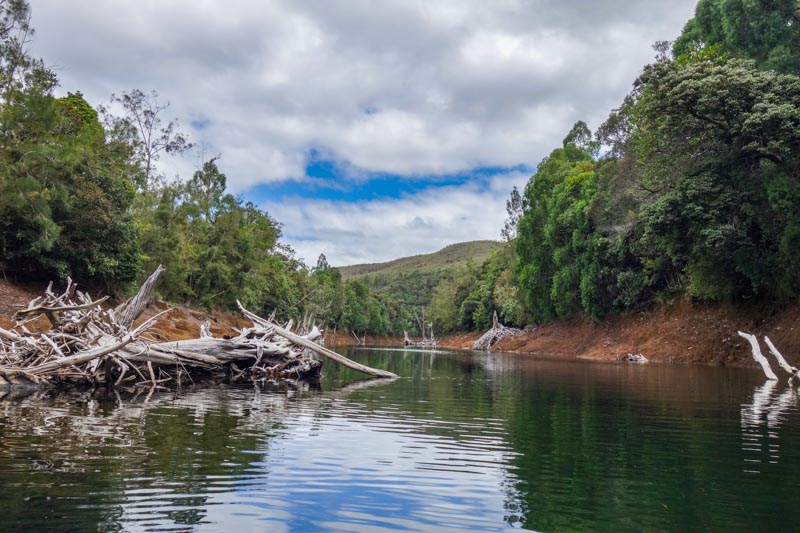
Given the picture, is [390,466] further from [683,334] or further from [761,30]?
[683,334]

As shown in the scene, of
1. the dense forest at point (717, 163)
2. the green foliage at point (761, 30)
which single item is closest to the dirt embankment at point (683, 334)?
the dense forest at point (717, 163)

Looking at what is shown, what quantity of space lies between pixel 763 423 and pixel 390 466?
27.8ft

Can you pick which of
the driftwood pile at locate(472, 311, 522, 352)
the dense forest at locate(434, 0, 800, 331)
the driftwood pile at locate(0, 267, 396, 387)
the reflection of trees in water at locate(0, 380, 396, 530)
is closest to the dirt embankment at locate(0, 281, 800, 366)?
the dense forest at locate(434, 0, 800, 331)

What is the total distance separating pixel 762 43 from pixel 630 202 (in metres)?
13.4

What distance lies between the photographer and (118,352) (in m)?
17.5

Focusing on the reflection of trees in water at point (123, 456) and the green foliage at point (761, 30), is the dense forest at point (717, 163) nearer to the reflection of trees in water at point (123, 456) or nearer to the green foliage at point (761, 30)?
the green foliage at point (761, 30)

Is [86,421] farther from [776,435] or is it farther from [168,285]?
[168,285]

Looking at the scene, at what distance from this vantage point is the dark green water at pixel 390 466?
232 inches

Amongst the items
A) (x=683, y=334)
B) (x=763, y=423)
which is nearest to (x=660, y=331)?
(x=683, y=334)

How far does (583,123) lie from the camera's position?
7594 cm

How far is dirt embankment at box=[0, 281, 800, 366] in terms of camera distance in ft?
109

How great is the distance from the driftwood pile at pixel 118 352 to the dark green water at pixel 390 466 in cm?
137

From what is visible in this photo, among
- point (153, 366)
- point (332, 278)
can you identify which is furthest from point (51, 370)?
point (332, 278)

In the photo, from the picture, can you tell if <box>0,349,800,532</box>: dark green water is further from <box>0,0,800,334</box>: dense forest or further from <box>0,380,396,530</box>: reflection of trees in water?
<box>0,0,800,334</box>: dense forest
